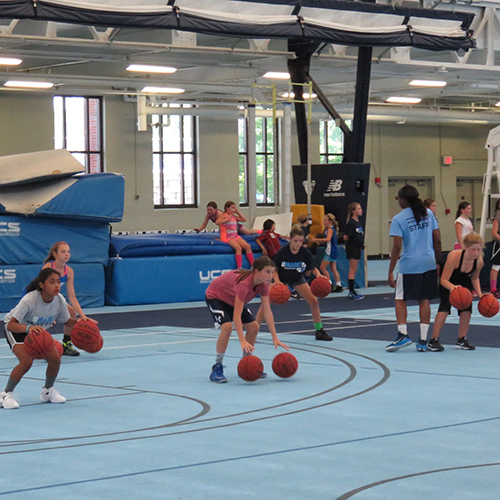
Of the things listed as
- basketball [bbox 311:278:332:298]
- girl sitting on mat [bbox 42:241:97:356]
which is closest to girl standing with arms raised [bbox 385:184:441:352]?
basketball [bbox 311:278:332:298]

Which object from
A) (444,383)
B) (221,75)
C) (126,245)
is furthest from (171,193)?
(444,383)

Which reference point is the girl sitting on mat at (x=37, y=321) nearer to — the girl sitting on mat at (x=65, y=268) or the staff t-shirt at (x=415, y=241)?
the girl sitting on mat at (x=65, y=268)

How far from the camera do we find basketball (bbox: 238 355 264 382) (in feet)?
29.0

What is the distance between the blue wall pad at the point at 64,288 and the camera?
17.1 meters

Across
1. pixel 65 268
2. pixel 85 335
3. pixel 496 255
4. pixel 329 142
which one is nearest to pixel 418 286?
pixel 85 335

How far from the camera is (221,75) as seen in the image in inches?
1001

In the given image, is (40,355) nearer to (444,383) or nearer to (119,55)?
(444,383)

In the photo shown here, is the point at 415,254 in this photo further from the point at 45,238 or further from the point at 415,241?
the point at 45,238

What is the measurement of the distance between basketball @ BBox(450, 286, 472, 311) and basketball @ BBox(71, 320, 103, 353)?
157 inches

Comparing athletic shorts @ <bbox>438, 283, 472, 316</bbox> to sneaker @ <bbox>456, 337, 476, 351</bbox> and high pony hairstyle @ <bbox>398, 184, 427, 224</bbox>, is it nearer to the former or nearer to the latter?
sneaker @ <bbox>456, 337, 476, 351</bbox>

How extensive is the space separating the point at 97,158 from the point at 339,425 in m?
21.8

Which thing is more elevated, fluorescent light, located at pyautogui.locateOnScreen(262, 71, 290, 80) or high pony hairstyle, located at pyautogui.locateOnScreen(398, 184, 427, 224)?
fluorescent light, located at pyautogui.locateOnScreen(262, 71, 290, 80)

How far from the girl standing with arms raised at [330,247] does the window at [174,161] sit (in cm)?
1046

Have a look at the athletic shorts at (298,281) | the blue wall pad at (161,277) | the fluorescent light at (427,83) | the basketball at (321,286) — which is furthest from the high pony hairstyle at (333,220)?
the athletic shorts at (298,281)
